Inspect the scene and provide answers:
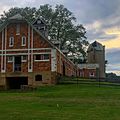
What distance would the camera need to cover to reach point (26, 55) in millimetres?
59750

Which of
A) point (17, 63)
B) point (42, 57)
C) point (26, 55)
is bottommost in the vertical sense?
point (17, 63)

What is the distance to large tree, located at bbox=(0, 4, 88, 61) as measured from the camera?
88.6 m

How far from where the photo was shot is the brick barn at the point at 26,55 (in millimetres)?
58438

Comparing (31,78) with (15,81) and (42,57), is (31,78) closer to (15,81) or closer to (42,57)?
(42,57)

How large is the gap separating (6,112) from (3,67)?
38027 mm

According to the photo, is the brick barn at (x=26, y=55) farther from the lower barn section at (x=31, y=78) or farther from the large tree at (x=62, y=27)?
the large tree at (x=62, y=27)

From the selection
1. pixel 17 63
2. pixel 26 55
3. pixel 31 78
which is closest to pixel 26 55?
pixel 26 55

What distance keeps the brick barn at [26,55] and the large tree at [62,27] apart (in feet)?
90.1

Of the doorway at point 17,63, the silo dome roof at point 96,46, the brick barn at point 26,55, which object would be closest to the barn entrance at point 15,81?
the brick barn at point 26,55

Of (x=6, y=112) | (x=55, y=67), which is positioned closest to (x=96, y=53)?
(x=55, y=67)

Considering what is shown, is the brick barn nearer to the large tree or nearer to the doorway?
the doorway

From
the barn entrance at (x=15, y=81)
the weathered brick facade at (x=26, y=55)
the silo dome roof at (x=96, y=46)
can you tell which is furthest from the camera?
the silo dome roof at (x=96, y=46)

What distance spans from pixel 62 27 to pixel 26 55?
30575 mm

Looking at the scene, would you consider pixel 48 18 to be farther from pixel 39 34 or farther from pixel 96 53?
pixel 39 34
